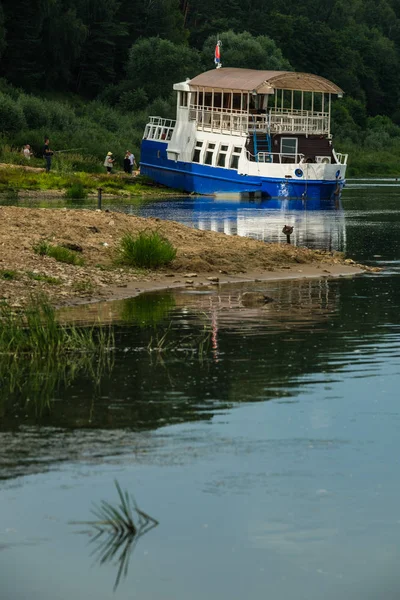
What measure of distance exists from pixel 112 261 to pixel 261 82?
37.0 metres

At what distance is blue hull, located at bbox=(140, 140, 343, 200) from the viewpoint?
195 feet

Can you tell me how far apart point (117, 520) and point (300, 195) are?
50891 mm

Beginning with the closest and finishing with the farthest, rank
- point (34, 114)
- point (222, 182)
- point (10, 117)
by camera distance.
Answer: point (222, 182) → point (10, 117) → point (34, 114)

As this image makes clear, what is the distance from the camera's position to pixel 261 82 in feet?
201

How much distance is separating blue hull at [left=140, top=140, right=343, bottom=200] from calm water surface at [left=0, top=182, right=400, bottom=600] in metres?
40.3

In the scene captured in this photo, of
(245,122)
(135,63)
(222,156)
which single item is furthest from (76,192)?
(135,63)

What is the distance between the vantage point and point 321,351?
648 inches

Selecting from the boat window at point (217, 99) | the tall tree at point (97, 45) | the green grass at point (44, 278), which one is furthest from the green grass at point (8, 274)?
the tall tree at point (97, 45)

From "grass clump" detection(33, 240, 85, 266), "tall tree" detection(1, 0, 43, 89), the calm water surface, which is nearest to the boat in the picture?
"tall tree" detection(1, 0, 43, 89)

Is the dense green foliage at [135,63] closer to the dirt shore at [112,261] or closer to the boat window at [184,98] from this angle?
the boat window at [184,98]

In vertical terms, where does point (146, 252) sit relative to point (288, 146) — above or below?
below

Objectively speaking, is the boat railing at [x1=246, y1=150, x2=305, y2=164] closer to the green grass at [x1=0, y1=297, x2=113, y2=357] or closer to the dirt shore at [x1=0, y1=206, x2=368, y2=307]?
the dirt shore at [x1=0, y1=206, x2=368, y2=307]

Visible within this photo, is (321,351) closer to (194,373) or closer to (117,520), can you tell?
(194,373)

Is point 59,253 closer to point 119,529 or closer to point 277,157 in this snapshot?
point 119,529
